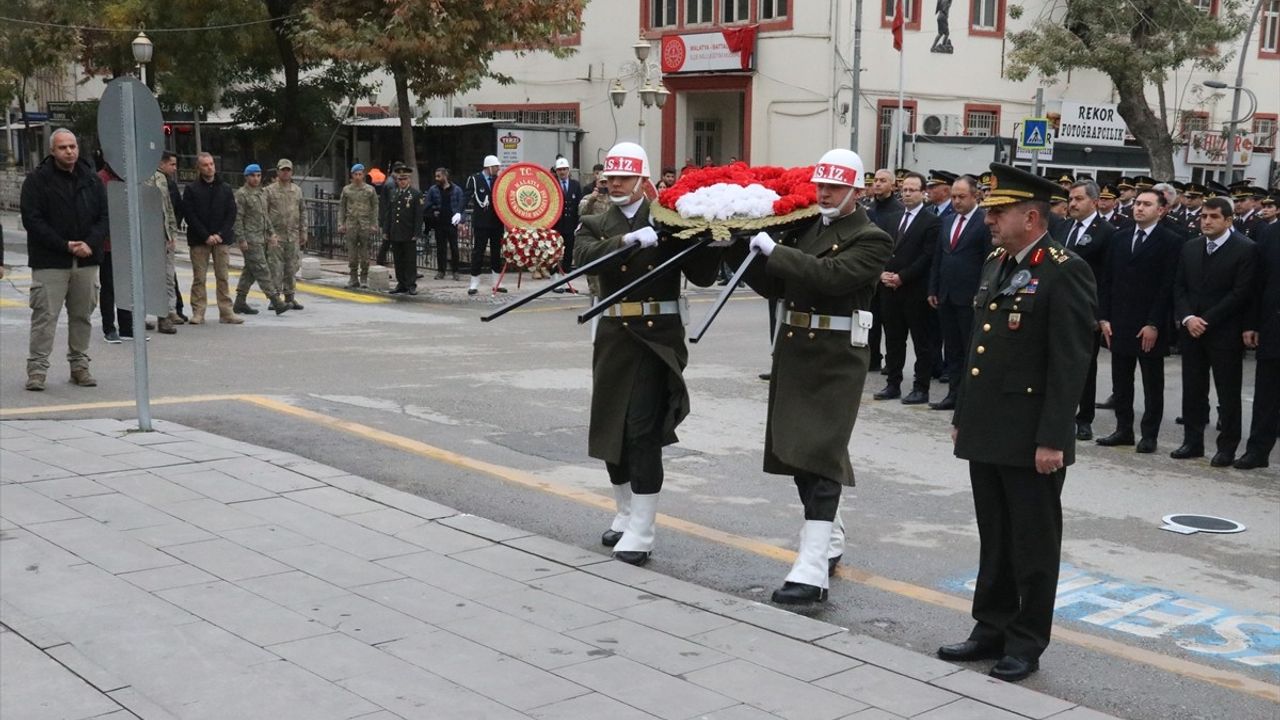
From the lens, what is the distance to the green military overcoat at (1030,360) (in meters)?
4.91

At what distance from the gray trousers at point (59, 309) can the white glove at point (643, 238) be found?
22.4ft

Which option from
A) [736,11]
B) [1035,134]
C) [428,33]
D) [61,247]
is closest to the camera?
[61,247]

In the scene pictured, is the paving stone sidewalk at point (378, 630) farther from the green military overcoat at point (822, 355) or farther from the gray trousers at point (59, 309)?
the gray trousers at point (59, 309)

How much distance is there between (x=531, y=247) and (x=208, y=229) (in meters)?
A: 5.66

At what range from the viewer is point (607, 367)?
6.52 metres

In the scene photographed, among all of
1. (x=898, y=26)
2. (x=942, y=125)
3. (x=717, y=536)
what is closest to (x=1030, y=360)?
(x=717, y=536)

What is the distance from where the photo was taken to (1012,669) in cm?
502

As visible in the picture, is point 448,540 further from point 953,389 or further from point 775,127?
point 775,127

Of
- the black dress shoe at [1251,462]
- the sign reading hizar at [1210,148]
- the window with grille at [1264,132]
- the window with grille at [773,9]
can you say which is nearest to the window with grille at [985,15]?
the window with grille at [773,9]

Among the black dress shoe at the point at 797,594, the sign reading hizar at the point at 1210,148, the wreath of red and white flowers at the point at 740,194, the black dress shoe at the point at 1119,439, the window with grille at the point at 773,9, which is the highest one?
the window with grille at the point at 773,9

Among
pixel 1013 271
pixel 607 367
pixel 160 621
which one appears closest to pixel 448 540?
pixel 607 367

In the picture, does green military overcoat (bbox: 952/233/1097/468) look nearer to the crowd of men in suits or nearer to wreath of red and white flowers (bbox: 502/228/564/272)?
the crowd of men in suits

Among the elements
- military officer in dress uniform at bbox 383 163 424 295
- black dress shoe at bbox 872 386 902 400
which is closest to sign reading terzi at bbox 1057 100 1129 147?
military officer in dress uniform at bbox 383 163 424 295

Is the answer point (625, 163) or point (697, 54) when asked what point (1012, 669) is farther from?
point (697, 54)
